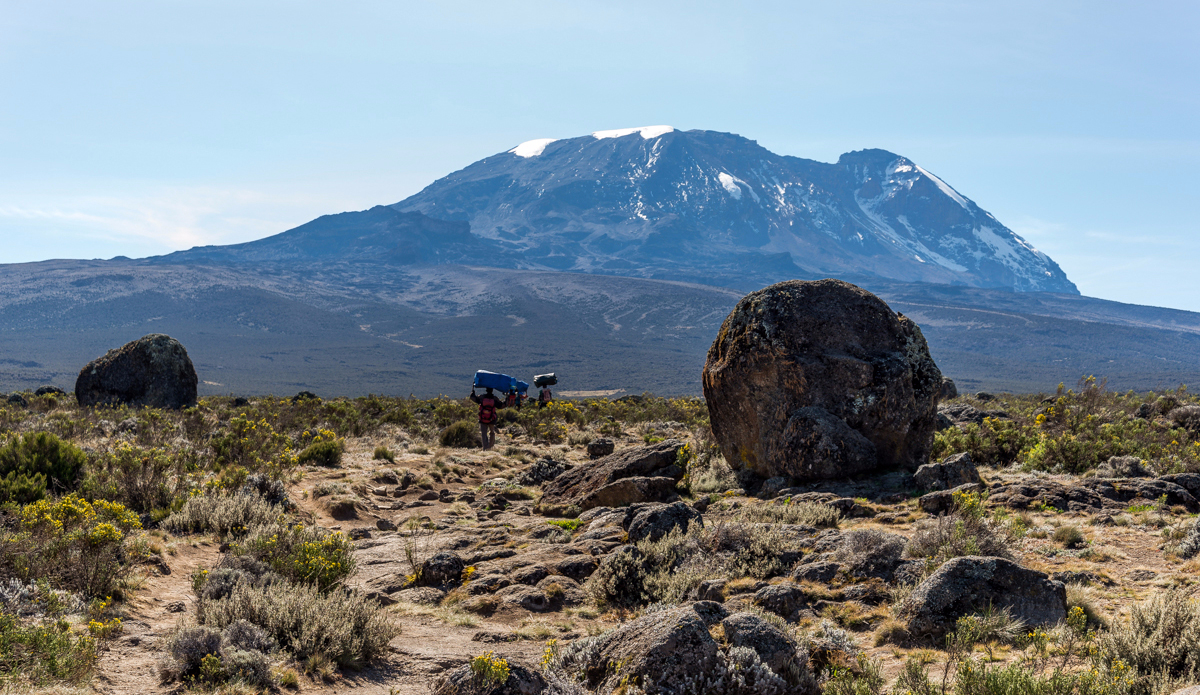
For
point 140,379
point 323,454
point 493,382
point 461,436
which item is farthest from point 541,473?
point 140,379

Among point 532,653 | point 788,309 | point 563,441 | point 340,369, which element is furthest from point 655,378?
point 532,653

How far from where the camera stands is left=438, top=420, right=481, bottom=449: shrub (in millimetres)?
19031

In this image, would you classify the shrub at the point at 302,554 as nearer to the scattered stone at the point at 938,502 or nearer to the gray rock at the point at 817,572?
the gray rock at the point at 817,572

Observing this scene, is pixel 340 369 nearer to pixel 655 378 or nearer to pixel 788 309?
pixel 655 378

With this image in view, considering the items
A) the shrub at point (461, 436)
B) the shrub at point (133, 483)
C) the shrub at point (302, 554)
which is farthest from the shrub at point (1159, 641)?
the shrub at point (461, 436)

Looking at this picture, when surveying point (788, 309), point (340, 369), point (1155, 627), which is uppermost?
point (788, 309)

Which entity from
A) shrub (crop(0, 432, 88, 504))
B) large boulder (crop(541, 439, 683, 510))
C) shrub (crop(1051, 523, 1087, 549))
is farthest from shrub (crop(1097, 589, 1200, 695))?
shrub (crop(0, 432, 88, 504))

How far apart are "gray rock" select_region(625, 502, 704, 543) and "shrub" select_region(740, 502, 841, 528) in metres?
0.74

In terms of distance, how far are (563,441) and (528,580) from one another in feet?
40.6

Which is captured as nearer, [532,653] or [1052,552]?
[532,653]

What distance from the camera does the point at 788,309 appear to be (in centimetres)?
1216

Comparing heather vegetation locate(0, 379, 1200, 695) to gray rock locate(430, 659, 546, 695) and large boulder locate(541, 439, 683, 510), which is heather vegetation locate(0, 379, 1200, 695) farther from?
large boulder locate(541, 439, 683, 510)

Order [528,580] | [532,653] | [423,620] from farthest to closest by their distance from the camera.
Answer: [528,580]
[423,620]
[532,653]

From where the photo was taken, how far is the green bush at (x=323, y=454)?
576 inches
